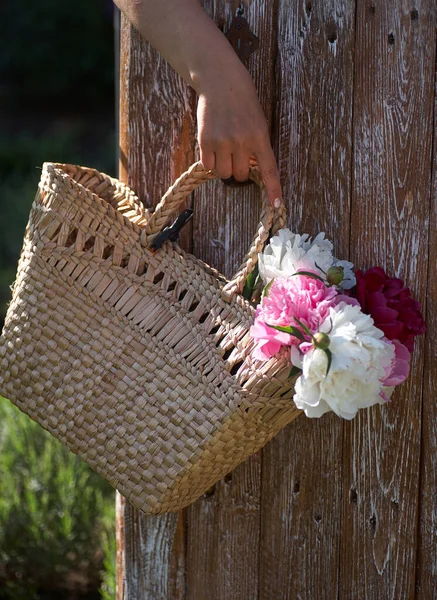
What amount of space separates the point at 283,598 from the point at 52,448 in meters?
1.14

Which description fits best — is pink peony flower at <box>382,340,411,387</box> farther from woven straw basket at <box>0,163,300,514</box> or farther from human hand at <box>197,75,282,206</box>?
human hand at <box>197,75,282,206</box>

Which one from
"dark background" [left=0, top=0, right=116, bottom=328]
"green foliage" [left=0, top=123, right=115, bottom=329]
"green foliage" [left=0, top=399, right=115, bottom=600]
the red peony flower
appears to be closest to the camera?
the red peony flower

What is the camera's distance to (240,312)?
1.54 meters

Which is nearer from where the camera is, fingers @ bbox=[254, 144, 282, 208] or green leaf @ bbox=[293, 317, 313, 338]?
green leaf @ bbox=[293, 317, 313, 338]

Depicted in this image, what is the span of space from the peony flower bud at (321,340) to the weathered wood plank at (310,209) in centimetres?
38

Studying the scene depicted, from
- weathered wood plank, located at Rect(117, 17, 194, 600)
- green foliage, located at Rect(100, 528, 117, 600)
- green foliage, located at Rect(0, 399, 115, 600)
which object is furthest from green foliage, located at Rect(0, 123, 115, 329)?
weathered wood plank, located at Rect(117, 17, 194, 600)

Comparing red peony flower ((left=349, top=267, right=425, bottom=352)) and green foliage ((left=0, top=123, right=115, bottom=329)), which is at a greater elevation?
green foliage ((left=0, top=123, right=115, bottom=329))

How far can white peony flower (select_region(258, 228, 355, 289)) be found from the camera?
147 cm

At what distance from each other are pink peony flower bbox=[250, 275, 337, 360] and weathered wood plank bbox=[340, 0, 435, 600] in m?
0.29

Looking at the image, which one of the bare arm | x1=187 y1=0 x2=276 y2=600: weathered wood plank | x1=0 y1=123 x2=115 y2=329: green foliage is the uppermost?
x1=0 y1=123 x2=115 y2=329: green foliage

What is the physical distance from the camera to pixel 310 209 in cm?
170

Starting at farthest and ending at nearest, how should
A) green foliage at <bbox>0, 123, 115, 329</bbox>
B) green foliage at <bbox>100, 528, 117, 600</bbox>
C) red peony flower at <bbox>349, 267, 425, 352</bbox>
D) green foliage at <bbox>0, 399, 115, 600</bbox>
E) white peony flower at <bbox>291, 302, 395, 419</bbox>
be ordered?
green foliage at <bbox>0, 123, 115, 329</bbox> < green foliage at <bbox>0, 399, 115, 600</bbox> < green foliage at <bbox>100, 528, 117, 600</bbox> < red peony flower at <bbox>349, 267, 425, 352</bbox> < white peony flower at <bbox>291, 302, 395, 419</bbox>

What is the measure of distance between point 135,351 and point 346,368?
469 millimetres

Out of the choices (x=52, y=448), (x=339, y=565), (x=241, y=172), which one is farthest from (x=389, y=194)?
(x=52, y=448)
